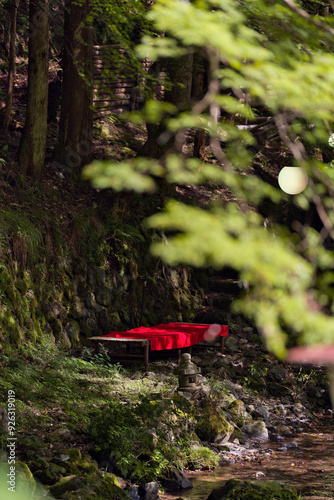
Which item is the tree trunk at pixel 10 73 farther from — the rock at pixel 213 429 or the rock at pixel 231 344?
the rock at pixel 213 429

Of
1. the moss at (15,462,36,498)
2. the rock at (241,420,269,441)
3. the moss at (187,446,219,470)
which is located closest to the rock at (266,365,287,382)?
the rock at (241,420,269,441)

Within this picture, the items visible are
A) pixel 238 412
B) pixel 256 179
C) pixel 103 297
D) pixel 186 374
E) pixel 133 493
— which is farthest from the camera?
pixel 103 297

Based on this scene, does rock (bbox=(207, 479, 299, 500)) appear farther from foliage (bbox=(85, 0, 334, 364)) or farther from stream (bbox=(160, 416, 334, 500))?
foliage (bbox=(85, 0, 334, 364))

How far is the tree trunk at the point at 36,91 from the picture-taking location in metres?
9.59

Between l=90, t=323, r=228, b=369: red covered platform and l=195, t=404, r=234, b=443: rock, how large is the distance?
1500mm

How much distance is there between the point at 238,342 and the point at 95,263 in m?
3.31

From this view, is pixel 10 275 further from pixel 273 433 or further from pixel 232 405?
pixel 273 433

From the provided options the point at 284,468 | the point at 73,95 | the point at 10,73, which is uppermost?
the point at 10,73

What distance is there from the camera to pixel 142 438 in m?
5.49

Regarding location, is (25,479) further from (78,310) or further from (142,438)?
(78,310)

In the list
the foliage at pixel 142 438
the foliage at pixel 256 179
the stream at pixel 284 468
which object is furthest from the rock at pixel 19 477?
the foliage at pixel 256 179

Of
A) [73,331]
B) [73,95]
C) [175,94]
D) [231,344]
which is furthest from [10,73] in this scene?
[231,344]

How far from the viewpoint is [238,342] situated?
10953 millimetres

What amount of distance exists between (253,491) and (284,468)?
5.67 ft
